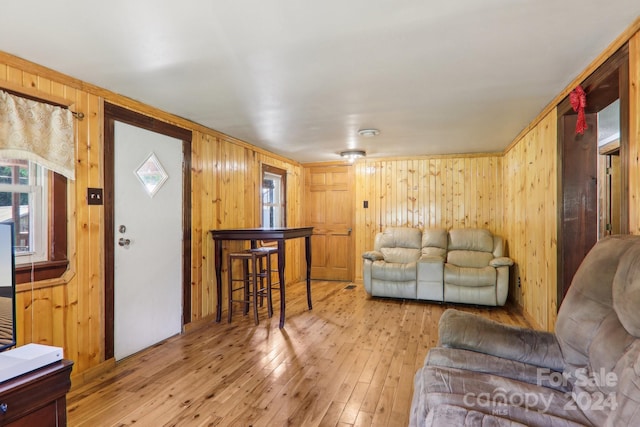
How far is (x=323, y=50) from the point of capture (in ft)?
6.24

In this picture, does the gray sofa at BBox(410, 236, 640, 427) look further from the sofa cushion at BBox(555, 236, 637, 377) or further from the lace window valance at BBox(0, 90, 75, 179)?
the lace window valance at BBox(0, 90, 75, 179)

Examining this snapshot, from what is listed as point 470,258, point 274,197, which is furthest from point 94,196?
point 470,258

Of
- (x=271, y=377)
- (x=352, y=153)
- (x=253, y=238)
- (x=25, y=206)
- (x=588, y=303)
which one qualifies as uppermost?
(x=352, y=153)

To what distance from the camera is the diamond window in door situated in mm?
2885

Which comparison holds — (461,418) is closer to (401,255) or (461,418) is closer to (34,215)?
(34,215)

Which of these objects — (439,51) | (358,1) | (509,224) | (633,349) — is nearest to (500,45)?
(439,51)

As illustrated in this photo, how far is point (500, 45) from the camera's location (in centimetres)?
186

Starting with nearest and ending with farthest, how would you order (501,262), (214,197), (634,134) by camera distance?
(634,134) < (214,197) < (501,262)

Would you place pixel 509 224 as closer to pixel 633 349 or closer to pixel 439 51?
pixel 439 51

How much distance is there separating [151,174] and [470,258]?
152 inches

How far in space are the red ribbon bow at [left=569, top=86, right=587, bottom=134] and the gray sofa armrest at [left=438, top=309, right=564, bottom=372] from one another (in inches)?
59.9

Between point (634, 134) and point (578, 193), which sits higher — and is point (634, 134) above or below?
above

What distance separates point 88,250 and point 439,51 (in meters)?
2.64

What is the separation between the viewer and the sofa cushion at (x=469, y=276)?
4137 millimetres
